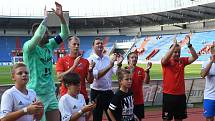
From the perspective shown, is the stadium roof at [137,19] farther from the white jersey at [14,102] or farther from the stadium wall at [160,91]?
the white jersey at [14,102]

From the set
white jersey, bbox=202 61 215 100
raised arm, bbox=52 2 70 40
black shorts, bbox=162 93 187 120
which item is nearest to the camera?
raised arm, bbox=52 2 70 40

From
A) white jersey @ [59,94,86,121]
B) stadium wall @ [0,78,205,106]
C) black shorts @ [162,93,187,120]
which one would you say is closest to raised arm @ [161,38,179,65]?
black shorts @ [162,93,187,120]

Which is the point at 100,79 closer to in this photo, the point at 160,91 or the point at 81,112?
the point at 81,112

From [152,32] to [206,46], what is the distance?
52.3 feet

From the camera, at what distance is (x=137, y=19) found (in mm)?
60812

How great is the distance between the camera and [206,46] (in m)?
45.0

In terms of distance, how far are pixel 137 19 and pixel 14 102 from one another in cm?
5775

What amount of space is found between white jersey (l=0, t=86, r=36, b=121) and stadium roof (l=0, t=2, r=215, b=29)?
1777 inches

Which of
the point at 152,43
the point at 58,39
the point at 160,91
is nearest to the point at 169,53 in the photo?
the point at 58,39

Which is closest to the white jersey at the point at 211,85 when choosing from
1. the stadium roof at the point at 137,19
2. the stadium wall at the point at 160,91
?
the stadium wall at the point at 160,91

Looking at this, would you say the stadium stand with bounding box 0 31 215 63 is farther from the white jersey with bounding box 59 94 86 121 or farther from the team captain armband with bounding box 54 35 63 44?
the white jersey with bounding box 59 94 86 121

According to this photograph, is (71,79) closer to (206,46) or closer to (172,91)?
(172,91)

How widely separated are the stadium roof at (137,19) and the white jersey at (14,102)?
4512 cm

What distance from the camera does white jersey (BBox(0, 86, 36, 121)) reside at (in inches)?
148
